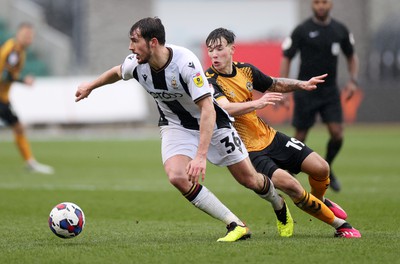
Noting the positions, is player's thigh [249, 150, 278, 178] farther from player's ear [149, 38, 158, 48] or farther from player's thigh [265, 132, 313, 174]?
player's ear [149, 38, 158, 48]

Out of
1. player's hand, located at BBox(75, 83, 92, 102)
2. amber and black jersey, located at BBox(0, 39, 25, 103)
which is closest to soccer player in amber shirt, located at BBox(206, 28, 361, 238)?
player's hand, located at BBox(75, 83, 92, 102)

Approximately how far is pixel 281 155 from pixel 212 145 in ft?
2.54

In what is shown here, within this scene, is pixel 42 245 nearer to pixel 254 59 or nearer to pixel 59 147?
pixel 59 147

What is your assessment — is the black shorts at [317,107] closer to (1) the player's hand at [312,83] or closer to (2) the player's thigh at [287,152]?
(2) the player's thigh at [287,152]

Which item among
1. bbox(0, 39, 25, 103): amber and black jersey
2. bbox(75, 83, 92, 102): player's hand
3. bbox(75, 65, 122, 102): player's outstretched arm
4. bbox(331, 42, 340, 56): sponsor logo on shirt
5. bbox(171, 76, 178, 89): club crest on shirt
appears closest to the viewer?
bbox(171, 76, 178, 89): club crest on shirt

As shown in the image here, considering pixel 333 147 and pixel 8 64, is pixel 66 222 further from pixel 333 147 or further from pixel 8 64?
pixel 8 64

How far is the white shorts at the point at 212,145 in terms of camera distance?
7.80m

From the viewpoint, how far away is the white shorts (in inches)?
307

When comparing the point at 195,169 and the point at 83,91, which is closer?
the point at 195,169

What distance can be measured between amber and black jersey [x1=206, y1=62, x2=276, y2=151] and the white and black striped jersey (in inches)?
12.7

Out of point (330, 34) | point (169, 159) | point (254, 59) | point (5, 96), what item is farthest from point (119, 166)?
point (254, 59)

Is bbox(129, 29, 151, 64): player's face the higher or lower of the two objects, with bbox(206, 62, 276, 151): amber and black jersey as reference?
higher

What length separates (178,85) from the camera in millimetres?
7570

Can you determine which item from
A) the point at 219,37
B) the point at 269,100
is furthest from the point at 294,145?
the point at 219,37
